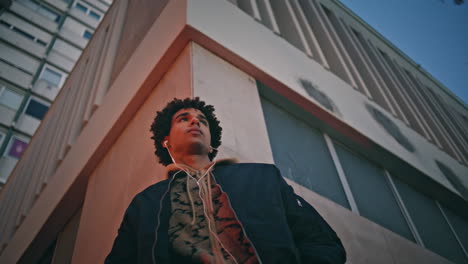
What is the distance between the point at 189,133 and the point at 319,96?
2951mm

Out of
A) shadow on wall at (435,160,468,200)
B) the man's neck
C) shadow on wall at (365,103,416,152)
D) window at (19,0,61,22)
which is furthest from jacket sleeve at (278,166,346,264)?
window at (19,0,61,22)

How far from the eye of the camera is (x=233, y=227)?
1.79 metres

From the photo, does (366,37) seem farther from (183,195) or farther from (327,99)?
(183,195)

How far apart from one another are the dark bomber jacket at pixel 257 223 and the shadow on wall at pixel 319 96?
2.91 meters

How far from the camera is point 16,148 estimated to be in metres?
16.4

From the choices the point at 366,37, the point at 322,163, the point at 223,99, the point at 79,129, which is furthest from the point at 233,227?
the point at 366,37

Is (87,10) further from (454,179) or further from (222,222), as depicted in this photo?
(222,222)

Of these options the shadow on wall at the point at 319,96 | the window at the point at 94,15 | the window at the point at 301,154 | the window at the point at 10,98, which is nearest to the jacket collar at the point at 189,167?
the window at the point at 301,154

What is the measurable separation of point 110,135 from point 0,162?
1334cm

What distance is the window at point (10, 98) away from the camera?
55.4 feet

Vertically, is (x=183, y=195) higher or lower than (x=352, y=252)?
lower

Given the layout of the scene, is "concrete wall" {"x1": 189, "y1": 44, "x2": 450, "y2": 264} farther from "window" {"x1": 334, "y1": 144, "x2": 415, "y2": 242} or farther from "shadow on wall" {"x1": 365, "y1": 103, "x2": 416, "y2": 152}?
"shadow on wall" {"x1": 365, "y1": 103, "x2": 416, "y2": 152}

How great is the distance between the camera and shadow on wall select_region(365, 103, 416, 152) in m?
6.19

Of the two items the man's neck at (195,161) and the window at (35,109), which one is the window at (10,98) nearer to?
the window at (35,109)
